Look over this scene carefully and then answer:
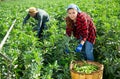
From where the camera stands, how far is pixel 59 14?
32.0 ft

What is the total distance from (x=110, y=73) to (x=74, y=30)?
1146 mm

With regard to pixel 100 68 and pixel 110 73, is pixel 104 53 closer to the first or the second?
pixel 110 73

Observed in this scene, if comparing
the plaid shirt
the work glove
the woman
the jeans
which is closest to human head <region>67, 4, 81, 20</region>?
the woman

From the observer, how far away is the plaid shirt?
232 inches

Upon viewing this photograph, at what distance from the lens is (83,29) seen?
5953 millimetres

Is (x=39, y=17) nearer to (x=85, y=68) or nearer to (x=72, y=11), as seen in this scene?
(x=72, y=11)

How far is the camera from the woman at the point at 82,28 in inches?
229

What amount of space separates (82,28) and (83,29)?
0.03 metres

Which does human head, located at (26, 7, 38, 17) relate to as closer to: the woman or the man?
the man

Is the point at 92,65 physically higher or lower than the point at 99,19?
lower

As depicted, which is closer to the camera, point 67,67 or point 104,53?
point 67,67

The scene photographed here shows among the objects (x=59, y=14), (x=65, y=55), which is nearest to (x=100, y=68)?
(x=65, y=55)

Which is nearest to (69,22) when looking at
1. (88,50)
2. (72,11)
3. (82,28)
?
(82,28)

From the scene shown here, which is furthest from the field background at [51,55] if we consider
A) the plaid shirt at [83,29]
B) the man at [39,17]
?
the man at [39,17]
